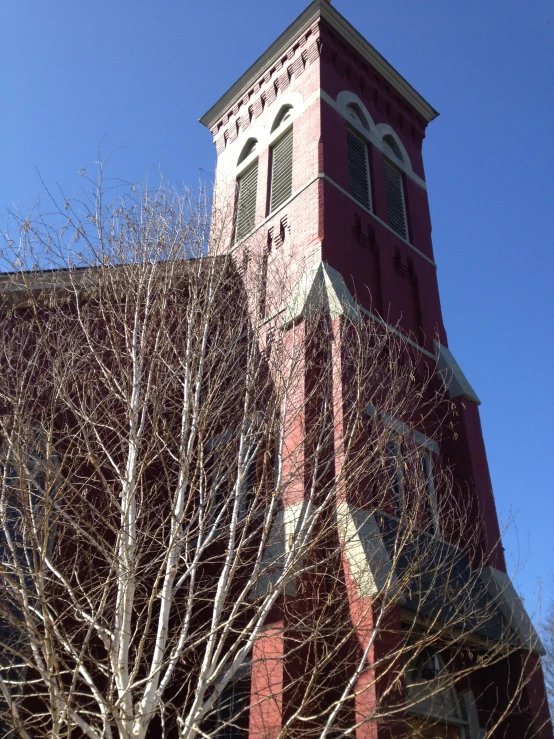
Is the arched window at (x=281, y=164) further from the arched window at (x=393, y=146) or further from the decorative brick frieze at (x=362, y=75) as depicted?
the arched window at (x=393, y=146)

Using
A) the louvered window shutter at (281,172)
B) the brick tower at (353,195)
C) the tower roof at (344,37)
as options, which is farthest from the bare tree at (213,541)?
the tower roof at (344,37)

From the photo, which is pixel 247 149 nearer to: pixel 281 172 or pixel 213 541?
pixel 281 172

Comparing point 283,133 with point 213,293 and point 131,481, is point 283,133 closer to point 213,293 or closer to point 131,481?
point 213,293

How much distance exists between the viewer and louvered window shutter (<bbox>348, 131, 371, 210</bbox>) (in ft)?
47.8

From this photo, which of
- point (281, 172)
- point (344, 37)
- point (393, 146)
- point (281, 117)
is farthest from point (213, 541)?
point (344, 37)

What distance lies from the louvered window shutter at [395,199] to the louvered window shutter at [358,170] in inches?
29.9

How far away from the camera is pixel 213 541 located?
5.81 metres

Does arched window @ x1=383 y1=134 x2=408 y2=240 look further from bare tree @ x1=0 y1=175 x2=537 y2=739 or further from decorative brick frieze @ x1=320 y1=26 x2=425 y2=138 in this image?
bare tree @ x1=0 y1=175 x2=537 y2=739

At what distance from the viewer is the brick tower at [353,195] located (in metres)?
10.6

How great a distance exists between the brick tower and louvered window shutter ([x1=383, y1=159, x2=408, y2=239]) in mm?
38

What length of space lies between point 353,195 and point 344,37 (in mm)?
5725

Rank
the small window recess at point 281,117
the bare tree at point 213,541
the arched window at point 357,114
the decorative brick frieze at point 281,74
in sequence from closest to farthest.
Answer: the bare tree at point 213,541, the arched window at point 357,114, the small window recess at point 281,117, the decorative brick frieze at point 281,74

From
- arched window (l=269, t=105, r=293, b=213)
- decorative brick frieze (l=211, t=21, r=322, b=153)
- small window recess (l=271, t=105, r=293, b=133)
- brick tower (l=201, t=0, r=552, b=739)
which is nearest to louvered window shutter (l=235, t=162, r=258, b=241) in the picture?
brick tower (l=201, t=0, r=552, b=739)

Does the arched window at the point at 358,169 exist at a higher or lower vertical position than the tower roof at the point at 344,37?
lower
